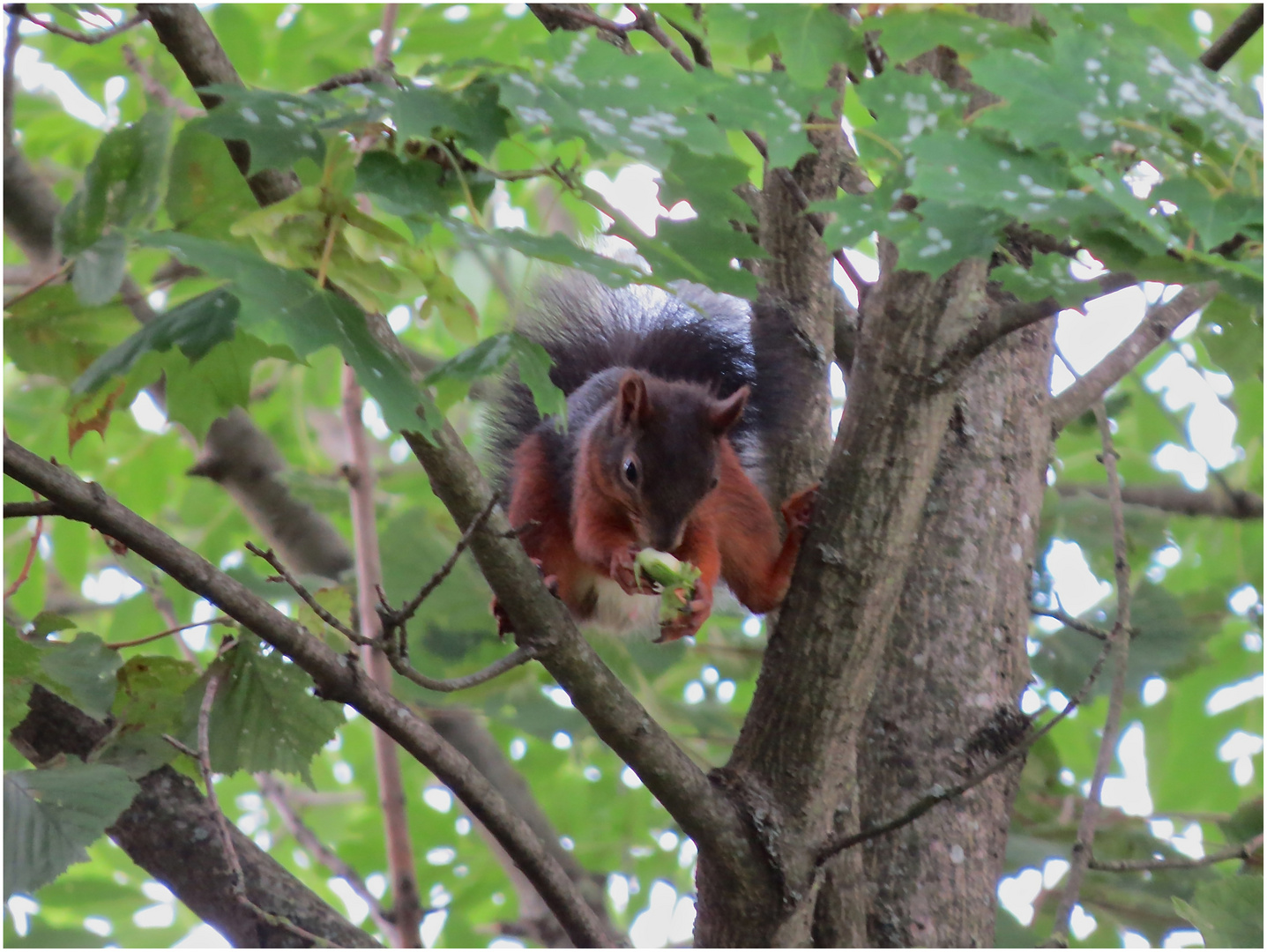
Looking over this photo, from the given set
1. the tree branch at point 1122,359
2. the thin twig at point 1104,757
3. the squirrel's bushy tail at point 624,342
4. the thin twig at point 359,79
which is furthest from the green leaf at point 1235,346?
the thin twig at point 359,79

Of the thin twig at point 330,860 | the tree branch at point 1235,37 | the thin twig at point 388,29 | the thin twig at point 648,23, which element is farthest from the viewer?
the thin twig at point 388,29

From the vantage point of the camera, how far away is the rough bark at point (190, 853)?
1736mm

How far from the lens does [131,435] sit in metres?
3.05

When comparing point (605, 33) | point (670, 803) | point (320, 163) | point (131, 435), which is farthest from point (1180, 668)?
point (131, 435)

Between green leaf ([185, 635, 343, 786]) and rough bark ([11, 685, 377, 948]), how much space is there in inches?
6.1

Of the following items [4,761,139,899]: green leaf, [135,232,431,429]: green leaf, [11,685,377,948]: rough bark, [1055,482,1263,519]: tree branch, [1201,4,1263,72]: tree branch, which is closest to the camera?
[135,232,431,429]: green leaf

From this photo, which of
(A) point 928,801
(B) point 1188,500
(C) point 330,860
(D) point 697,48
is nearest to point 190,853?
(C) point 330,860

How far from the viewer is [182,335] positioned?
114cm

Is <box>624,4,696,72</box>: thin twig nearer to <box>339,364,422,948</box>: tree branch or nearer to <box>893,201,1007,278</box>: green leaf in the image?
<box>893,201,1007,278</box>: green leaf

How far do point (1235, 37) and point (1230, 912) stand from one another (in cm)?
111

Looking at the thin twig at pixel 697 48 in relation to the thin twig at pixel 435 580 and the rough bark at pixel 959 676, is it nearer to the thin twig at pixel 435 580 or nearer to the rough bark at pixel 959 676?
the rough bark at pixel 959 676

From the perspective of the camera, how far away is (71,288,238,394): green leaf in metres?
1.13

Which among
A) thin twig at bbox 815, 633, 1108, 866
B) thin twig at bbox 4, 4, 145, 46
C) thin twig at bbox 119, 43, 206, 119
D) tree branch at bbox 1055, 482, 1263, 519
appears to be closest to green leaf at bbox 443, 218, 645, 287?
thin twig at bbox 4, 4, 145, 46

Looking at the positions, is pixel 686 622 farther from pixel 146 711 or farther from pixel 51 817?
pixel 51 817
